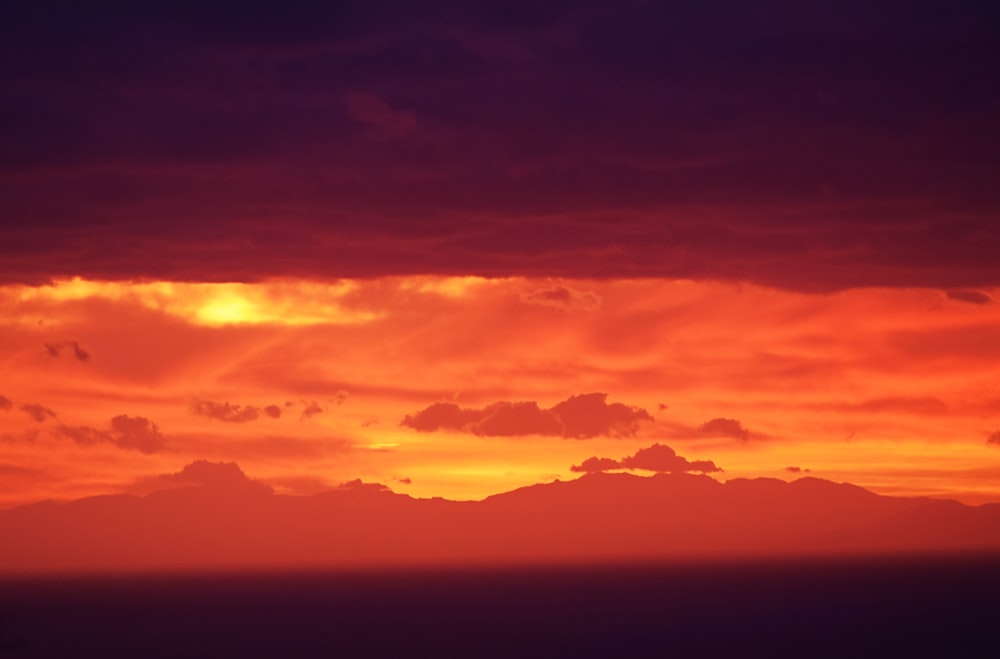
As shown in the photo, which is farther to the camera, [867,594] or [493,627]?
[867,594]

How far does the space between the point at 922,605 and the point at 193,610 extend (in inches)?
3239

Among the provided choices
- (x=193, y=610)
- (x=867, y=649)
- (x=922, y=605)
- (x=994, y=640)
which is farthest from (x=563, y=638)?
(x=193, y=610)

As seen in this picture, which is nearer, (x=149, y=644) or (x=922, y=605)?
(x=149, y=644)

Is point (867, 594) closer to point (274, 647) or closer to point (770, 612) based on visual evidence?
point (770, 612)

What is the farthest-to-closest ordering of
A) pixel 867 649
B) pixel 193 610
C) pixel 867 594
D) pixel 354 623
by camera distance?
pixel 867 594, pixel 193 610, pixel 354 623, pixel 867 649

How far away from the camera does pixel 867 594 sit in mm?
184500

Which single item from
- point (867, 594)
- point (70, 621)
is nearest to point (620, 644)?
point (70, 621)

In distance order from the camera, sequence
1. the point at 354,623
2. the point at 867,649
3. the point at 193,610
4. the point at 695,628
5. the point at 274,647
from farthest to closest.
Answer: the point at 193,610 → the point at 354,623 → the point at 695,628 → the point at 274,647 → the point at 867,649

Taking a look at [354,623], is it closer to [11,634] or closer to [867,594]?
[11,634]

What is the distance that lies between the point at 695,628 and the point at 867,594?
68.5 metres

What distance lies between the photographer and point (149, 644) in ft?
373

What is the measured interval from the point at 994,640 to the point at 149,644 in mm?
64152

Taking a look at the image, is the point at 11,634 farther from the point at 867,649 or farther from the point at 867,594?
the point at 867,594

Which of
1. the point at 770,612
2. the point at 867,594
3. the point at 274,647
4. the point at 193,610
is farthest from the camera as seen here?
the point at 867,594
